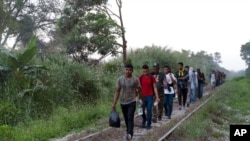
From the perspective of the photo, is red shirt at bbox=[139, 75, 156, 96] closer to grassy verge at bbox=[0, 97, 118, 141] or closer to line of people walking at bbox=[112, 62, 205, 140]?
line of people walking at bbox=[112, 62, 205, 140]

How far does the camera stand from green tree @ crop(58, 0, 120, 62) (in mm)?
28312

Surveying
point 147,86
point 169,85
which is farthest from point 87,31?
point 147,86

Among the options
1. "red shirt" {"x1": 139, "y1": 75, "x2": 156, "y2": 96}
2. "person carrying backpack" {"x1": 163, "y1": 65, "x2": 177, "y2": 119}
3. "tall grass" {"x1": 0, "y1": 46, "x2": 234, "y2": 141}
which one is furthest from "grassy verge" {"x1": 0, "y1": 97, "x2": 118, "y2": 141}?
"red shirt" {"x1": 139, "y1": 75, "x2": 156, "y2": 96}

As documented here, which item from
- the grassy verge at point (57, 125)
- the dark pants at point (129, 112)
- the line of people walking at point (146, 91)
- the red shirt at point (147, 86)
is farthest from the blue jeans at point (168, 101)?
the dark pants at point (129, 112)

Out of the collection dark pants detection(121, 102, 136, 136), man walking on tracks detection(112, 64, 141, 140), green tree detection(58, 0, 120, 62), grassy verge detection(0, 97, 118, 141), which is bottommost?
grassy verge detection(0, 97, 118, 141)

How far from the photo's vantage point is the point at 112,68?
27.4 m

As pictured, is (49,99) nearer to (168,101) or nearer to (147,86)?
(168,101)

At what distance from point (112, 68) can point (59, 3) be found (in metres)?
21.2

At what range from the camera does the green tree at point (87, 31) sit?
28312 mm

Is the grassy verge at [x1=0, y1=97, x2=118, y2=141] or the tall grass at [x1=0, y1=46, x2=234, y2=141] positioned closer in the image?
the grassy verge at [x1=0, y1=97, x2=118, y2=141]

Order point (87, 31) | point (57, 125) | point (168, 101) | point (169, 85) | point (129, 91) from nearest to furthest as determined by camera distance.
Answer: point (129, 91), point (57, 125), point (169, 85), point (168, 101), point (87, 31)

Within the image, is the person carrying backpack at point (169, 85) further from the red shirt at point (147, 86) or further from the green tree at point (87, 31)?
the green tree at point (87, 31)

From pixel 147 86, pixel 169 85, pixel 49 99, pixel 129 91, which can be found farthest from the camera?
pixel 49 99

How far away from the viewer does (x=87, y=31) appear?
95.1ft
